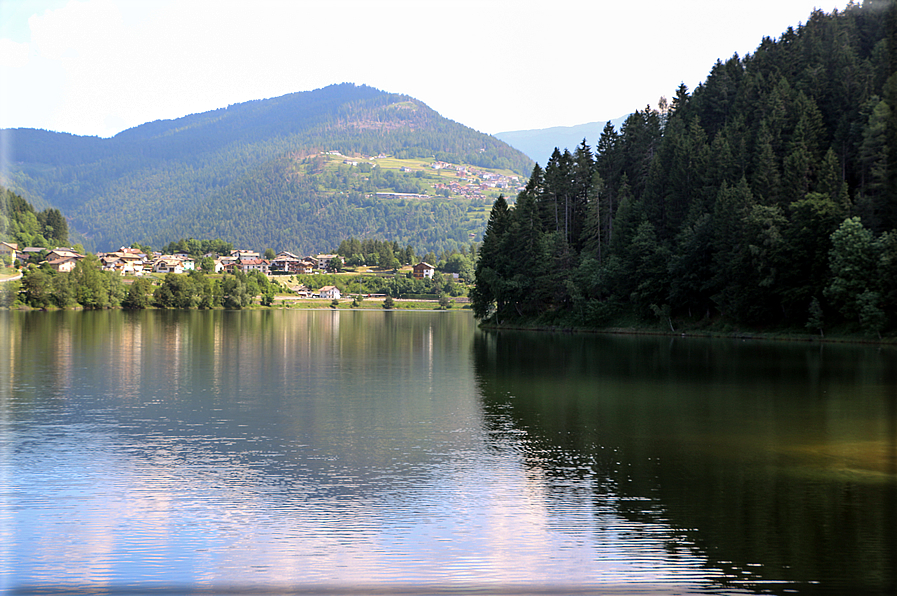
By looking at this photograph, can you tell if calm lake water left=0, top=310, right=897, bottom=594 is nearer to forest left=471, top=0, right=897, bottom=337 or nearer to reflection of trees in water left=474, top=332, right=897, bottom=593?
reflection of trees in water left=474, top=332, right=897, bottom=593

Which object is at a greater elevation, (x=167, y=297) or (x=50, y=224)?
(x=50, y=224)

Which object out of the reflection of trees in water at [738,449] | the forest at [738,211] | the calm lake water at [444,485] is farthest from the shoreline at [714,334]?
the calm lake water at [444,485]

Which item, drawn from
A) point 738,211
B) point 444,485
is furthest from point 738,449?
point 738,211

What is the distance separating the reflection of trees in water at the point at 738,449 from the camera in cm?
1543

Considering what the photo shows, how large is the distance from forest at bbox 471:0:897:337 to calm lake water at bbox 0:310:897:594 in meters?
39.6

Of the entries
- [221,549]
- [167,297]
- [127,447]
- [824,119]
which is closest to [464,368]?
[127,447]

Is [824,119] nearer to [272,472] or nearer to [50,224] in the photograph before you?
[272,472]

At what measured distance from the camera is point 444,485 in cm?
1980

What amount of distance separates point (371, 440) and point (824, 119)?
99.7 m

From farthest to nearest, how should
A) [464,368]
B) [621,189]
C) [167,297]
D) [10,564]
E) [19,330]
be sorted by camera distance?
1. [167,297]
2. [621,189]
3. [19,330]
4. [464,368]
5. [10,564]

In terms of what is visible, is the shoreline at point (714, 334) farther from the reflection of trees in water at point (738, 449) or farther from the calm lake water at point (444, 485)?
the calm lake water at point (444, 485)

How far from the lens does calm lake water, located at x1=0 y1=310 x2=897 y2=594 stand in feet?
45.4

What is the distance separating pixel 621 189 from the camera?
113812 mm

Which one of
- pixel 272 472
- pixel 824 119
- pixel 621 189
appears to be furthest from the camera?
pixel 621 189
